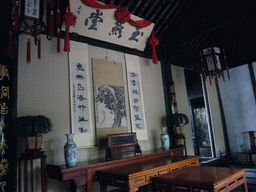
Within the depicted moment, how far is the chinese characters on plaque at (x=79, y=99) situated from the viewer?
2990mm

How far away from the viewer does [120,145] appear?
2963 millimetres

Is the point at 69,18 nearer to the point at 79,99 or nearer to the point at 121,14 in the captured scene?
the point at 121,14

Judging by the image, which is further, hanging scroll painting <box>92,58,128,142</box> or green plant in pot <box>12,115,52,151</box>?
hanging scroll painting <box>92,58,128,142</box>

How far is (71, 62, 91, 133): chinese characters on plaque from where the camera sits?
2.99m

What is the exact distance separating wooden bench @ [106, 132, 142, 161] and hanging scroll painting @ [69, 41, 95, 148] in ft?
1.23

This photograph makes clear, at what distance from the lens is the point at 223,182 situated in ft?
6.45

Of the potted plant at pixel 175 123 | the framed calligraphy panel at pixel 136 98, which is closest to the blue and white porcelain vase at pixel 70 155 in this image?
the framed calligraphy panel at pixel 136 98

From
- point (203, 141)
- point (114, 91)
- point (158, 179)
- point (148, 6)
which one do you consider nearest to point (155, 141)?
point (114, 91)

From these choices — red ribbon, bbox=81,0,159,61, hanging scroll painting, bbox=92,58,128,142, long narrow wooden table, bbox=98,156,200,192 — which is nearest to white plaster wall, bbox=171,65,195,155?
red ribbon, bbox=81,0,159,61

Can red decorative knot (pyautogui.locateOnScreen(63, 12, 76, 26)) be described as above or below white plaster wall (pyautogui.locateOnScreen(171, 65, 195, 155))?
above

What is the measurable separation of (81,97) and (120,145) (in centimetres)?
97

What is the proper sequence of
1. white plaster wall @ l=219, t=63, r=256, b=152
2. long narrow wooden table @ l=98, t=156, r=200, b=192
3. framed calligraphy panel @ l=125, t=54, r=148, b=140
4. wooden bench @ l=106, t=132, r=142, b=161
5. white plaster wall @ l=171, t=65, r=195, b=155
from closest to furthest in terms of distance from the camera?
long narrow wooden table @ l=98, t=156, r=200, b=192, wooden bench @ l=106, t=132, r=142, b=161, framed calligraphy panel @ l=125, t=54, r=148, b=140, white plaster wall @ l=171, t=65, r=195, b=155, white plaster wall @ l=219, t=63, r=256, b=152

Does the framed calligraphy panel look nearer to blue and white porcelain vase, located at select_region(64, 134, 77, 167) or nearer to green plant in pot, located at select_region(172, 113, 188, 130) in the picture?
green plant in pot, located at select_region(172, 113, 188, 130)

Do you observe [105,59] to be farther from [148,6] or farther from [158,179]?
[158,179]
